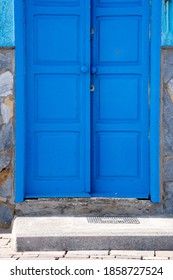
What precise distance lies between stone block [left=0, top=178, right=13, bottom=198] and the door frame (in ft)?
0.21

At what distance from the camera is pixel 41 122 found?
6.01 m

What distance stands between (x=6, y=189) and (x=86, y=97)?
47.1 inches

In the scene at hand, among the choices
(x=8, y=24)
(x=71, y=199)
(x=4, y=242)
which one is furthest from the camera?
(x=71, y=199)

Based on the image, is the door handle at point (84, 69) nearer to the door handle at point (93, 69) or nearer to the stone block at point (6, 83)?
the door handle at point (93, 69)

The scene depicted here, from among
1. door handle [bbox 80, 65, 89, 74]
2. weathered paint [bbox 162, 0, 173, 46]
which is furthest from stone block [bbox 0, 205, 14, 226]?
weathered paint [bbox 162, 0, 173, 46]

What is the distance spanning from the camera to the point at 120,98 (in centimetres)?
603

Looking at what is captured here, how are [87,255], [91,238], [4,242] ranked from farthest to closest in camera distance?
[4,242]
[91,238]
[87,255]

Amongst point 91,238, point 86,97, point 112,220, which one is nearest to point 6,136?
point 86,97

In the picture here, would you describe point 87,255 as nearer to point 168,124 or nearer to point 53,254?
point 53,254

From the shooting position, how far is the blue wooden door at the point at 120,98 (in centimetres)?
599

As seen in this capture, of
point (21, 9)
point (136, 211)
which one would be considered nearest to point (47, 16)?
point (21, 9)

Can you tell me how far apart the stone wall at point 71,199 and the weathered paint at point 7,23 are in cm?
9

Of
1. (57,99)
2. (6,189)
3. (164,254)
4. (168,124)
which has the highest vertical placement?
(57,99)
